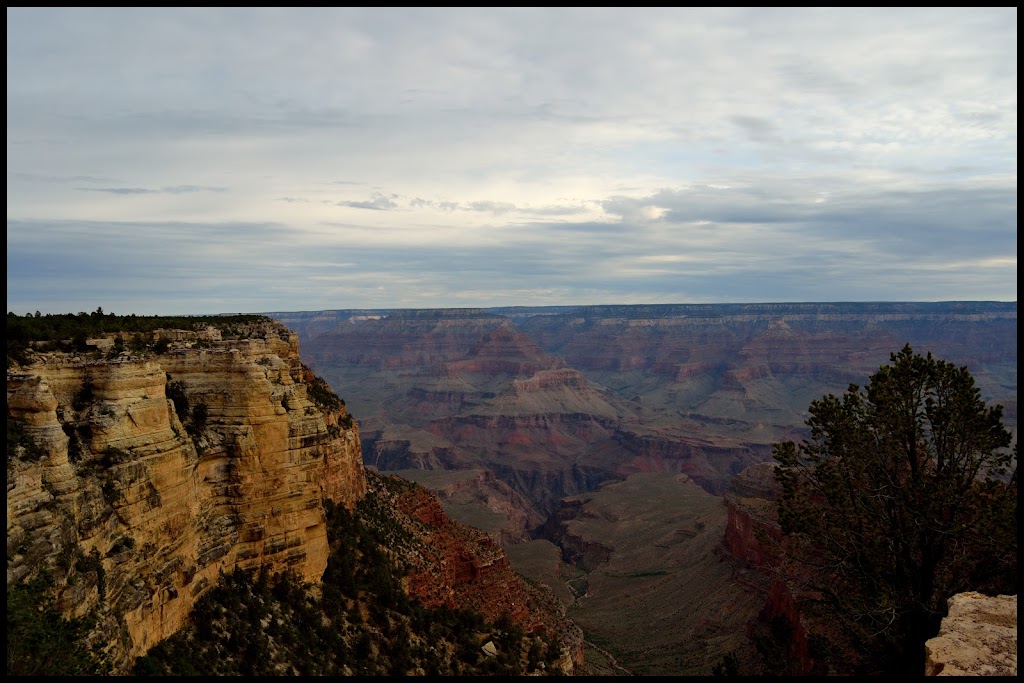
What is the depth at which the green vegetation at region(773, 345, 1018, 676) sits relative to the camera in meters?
20.1

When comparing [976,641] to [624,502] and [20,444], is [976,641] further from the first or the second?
[624,502]

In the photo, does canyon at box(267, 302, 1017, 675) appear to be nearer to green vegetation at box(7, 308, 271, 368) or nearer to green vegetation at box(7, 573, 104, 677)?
green vegetation at box(7, 573, 104, 677)

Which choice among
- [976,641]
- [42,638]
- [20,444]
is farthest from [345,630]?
[976,641]

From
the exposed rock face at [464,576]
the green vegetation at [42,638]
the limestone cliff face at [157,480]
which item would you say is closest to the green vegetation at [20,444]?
the limestone cliff face at [157,480]

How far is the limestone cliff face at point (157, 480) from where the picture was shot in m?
14.7

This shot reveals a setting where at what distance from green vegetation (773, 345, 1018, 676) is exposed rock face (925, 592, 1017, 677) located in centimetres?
→ 721

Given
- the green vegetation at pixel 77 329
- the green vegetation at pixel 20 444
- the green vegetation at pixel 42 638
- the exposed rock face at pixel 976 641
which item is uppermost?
the green vegetation at pixel 77 329

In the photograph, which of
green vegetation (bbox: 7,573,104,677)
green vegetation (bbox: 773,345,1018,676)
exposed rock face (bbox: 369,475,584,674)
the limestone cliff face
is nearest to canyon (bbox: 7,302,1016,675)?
the limestone cliff face

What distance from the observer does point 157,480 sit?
1830 cm

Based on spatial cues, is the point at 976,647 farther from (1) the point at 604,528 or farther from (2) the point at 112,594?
(1) the point at 604,528

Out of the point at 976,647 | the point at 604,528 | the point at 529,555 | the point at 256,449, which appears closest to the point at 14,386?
the point at 256,449

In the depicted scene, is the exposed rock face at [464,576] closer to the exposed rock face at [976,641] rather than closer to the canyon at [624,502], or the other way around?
the canyon at [624,502]

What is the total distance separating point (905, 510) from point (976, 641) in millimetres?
11556

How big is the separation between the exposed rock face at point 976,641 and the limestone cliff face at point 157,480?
15.8 metres
